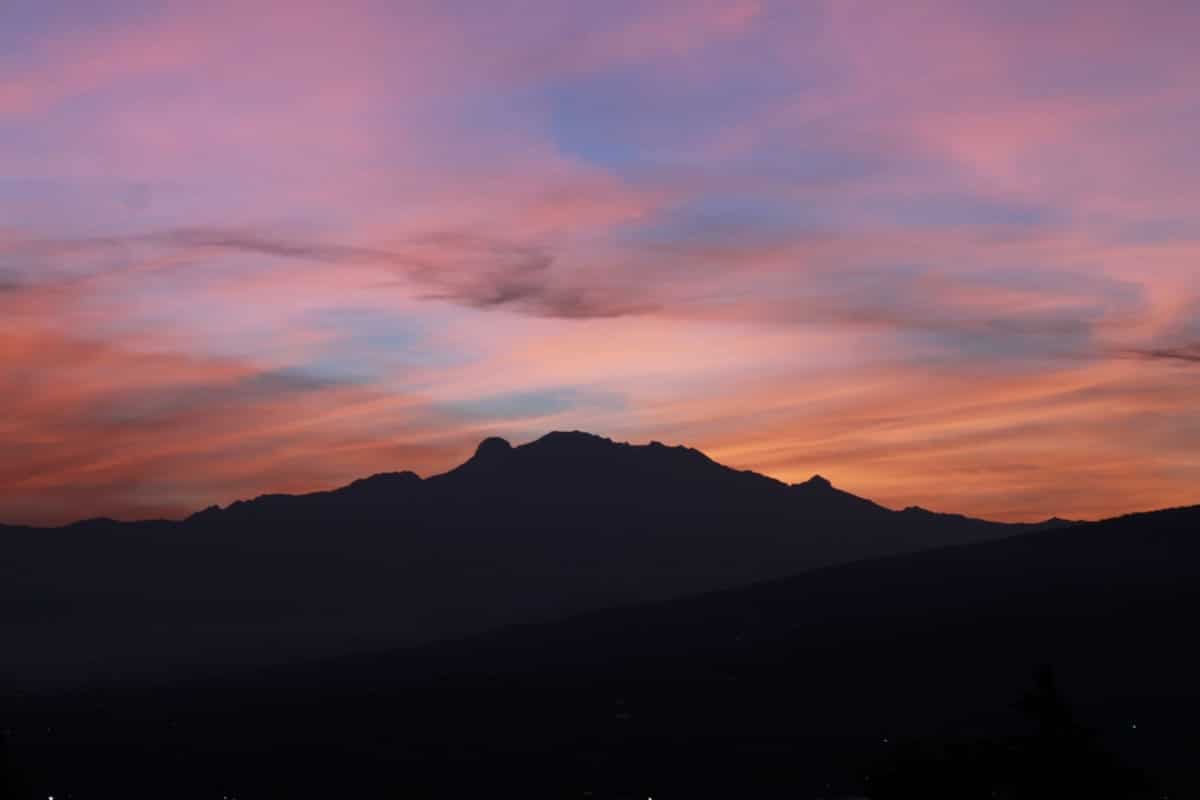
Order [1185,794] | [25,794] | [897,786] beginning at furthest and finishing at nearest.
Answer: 1. [1185,794]
2. [25,794]
3. [897,786]

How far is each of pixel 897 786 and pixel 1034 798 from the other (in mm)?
10872

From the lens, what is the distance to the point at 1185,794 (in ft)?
627

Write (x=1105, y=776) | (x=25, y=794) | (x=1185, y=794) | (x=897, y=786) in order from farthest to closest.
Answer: (x=1185, y=794) < (x=25, y=794) < (x=897, y=786) < (x=1105, y=776)

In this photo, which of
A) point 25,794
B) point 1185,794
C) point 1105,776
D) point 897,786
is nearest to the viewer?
point 1105,776

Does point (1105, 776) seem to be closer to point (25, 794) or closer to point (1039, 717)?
point (1039, 717)

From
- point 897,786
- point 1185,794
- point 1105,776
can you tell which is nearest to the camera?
point 1105,776

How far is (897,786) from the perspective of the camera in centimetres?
9506

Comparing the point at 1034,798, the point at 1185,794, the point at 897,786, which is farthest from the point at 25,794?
the point at 1185,794

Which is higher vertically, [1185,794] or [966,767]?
[966,767]

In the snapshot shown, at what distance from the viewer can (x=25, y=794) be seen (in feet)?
356

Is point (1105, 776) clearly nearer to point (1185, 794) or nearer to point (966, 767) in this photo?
point (966, 767)

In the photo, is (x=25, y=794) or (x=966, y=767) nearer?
(x=966, y=767)

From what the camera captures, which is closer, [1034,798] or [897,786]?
[1034,798]

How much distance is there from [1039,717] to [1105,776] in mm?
4524
